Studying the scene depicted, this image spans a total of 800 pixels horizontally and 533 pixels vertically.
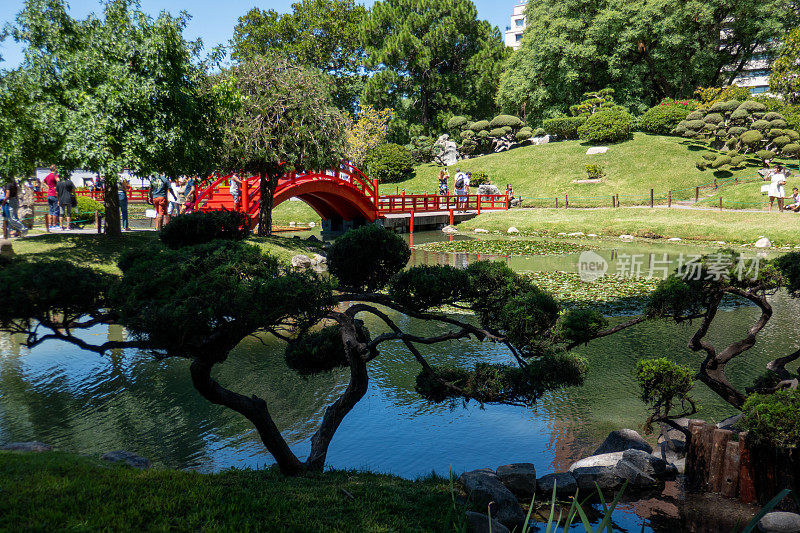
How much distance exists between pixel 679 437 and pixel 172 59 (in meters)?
15.8

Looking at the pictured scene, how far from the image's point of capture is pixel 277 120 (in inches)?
773

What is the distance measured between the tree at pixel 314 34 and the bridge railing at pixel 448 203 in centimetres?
2045

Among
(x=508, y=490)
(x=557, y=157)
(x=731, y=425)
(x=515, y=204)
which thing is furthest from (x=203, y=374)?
(x=557, y=157)

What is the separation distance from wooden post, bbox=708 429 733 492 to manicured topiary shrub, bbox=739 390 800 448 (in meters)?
0.58

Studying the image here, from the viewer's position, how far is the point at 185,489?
18.3ft

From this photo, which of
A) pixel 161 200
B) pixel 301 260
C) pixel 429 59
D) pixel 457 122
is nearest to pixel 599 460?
pixel 301 260

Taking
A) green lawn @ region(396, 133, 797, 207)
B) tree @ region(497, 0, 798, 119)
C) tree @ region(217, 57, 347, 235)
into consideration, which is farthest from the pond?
tree @ region(497, 0, 798, 119)

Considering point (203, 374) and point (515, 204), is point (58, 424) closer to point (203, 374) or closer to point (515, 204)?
point (203, 374)

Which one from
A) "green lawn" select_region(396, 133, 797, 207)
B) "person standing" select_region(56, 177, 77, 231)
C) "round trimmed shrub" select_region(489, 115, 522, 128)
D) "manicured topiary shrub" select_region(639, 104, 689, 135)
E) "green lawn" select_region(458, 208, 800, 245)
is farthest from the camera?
"round trimmed shrub" select_region(489, 115, 522, 128)

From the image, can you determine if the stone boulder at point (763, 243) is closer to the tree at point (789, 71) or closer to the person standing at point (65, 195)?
the tree at point (789, 71)

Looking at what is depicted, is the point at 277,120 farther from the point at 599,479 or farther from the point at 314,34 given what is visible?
the point at 314,34

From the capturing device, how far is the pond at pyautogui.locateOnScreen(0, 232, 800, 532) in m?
8.38

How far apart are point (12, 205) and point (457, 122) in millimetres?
40552

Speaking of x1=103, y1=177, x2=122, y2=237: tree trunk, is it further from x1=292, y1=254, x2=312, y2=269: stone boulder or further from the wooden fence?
the wooden fence
